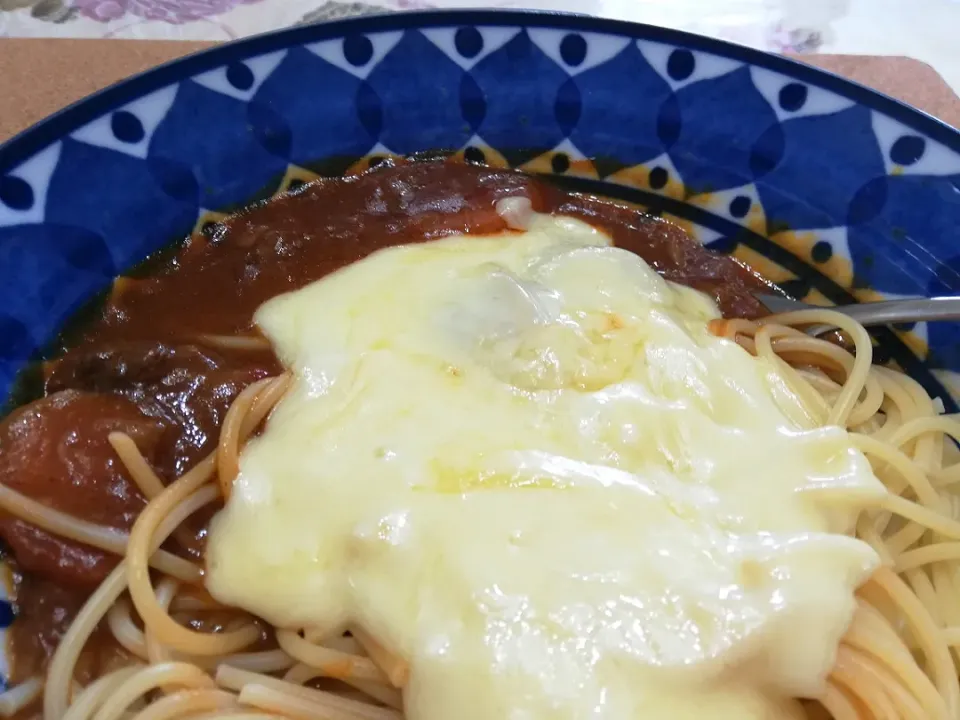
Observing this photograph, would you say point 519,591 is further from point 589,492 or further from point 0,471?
point 0,471

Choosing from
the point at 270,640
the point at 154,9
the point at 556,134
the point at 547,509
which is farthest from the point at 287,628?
the point at 154,9

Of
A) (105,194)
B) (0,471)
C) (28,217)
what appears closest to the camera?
(0,471)

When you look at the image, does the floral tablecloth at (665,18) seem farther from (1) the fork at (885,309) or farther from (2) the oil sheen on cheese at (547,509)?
(2) the oil sheen on cheese at (547,509)

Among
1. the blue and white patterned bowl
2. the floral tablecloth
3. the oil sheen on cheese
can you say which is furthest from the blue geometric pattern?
the floral tablecloth

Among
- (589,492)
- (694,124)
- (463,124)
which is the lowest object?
(589,492)

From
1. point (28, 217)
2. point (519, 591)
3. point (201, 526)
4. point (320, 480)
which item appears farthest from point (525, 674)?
point (28, 217)

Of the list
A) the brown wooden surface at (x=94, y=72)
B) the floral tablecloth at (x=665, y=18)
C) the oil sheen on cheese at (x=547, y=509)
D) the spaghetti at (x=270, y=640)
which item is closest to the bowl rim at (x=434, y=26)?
the brown wooden surface at (x=94, y=72)

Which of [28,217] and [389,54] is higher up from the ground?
[389,54]
